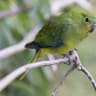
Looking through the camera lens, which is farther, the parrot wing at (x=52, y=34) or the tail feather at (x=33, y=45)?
the parrot wing at (x=52, y=34)

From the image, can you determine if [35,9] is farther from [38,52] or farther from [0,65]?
[0,65]

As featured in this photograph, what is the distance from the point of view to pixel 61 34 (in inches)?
72.3

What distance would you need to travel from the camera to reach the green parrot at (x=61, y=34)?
5.71 ft

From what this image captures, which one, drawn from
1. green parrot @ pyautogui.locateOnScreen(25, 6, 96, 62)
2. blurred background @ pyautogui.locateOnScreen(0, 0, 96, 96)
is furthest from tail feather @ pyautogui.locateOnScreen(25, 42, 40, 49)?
blurred background @ pyautogui.locateOnScreen(0, 0, 96, 96)

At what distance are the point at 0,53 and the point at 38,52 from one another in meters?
0.19

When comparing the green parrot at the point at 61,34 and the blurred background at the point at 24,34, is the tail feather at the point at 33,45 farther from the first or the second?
the blurred background at the point at 24,34

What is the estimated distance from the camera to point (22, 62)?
1.99m

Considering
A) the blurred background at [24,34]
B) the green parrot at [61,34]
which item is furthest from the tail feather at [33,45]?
the blurred background at [24,34]

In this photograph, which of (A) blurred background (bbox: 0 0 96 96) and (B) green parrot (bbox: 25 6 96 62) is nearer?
(B) green parrot (bbox: 25 6 96 62)

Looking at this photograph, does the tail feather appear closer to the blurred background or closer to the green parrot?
the green parrot

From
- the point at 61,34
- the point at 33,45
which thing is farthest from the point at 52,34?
the point at 33,45

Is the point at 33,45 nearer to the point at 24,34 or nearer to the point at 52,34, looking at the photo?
the point at 52,34

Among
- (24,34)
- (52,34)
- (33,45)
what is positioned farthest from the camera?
(24,34)

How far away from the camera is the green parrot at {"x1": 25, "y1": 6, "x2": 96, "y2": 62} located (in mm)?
1740
